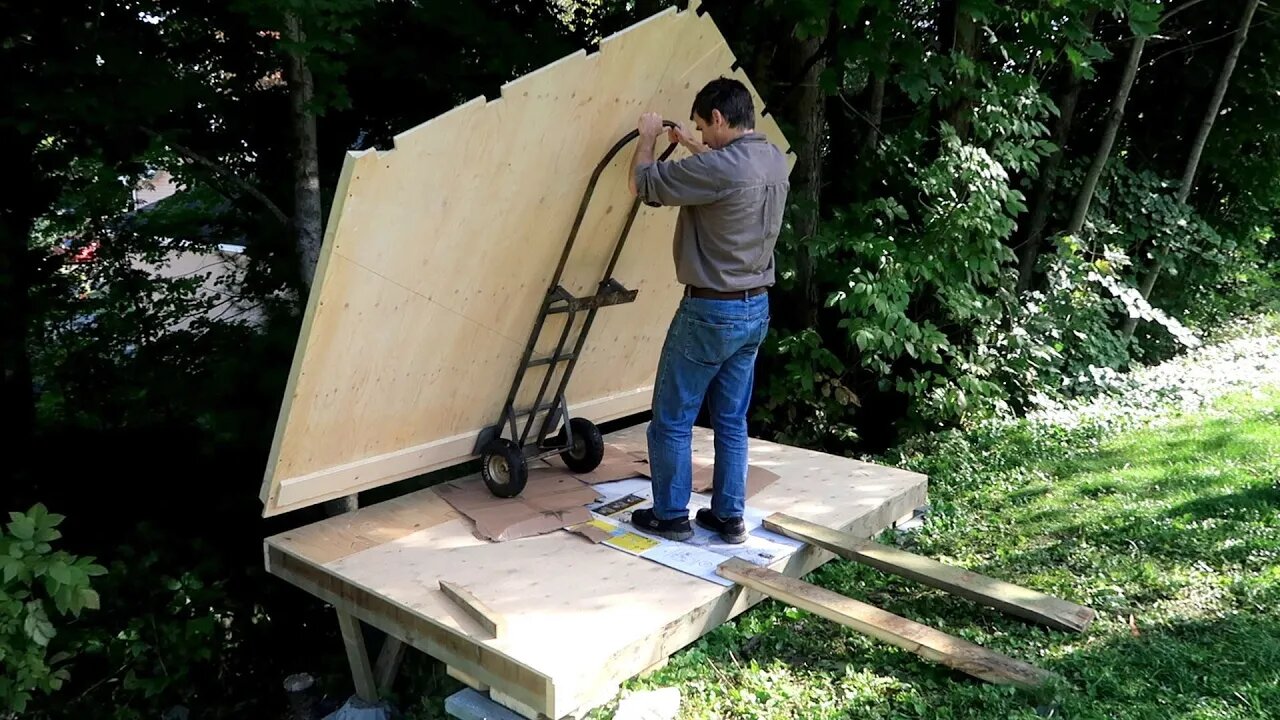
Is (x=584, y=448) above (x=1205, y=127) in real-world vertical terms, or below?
below

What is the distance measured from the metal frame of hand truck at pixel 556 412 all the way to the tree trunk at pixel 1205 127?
5.24 m

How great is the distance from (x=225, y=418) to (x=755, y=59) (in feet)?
12.9

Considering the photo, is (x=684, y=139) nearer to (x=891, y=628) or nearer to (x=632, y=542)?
(x=632, y=542)

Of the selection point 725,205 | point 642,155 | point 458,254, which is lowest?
point 458,254

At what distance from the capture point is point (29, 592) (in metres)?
3.10

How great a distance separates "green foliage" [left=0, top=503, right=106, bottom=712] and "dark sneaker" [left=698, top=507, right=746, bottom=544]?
2.25m

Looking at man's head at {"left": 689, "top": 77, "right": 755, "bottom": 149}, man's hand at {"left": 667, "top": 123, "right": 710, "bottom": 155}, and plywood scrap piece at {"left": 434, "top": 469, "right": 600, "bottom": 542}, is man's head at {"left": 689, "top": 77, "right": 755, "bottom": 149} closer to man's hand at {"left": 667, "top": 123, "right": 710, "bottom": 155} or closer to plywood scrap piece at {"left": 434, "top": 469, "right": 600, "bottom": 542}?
man's hand at {"left": 667, "top": 123, "right": 710, "bottom": 155}

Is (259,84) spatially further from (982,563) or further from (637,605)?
(982,563)

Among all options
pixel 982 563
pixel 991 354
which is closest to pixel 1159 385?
pixel 991 354

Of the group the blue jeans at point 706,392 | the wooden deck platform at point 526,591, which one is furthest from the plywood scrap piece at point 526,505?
the blue jeans at point 706,392

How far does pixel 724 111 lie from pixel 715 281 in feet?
2.06

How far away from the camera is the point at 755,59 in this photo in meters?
6.20

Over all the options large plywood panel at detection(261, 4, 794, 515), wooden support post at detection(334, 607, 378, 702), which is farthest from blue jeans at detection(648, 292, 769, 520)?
wooden support post at detection(334, 607, 378, 702)

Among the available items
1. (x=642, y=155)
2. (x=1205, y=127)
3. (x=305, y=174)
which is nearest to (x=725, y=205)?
(x=642, y=155)
